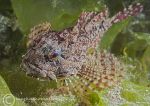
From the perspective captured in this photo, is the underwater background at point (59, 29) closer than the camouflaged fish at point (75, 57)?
No

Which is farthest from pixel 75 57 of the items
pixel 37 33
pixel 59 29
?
pixel 59 29

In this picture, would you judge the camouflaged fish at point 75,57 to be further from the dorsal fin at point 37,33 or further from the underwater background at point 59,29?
the underwater background at point 59,29

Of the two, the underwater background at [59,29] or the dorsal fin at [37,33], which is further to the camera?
the underwater background at [59,29]

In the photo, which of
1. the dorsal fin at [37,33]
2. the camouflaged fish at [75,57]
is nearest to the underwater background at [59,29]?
the camouflaged fish at [75,57]

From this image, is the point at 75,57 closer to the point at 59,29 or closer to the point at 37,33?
the point at 37,33

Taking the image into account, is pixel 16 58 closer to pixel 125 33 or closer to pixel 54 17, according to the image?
pixel 54 17
